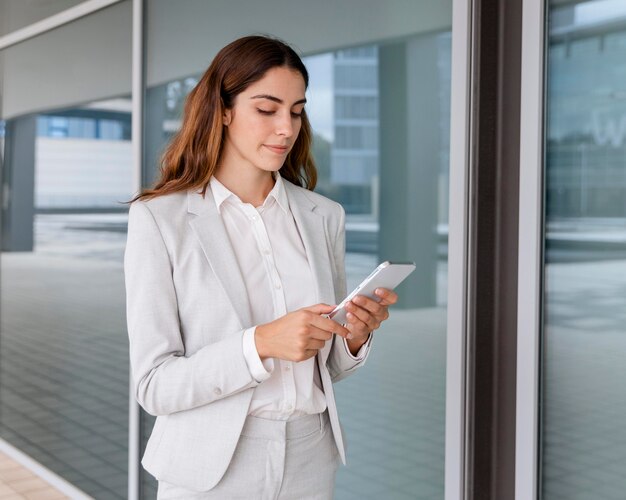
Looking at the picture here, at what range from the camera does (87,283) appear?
366 cm

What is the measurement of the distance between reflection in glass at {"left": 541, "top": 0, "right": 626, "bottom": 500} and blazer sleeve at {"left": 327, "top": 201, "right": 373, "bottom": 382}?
565mm

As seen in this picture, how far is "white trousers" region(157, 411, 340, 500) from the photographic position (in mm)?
1567

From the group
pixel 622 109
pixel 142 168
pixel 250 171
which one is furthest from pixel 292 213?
pixel 142 168

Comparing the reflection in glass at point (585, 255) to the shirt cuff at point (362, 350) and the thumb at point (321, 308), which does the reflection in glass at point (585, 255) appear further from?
the thumb at point (321, 308)

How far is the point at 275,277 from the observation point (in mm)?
1631

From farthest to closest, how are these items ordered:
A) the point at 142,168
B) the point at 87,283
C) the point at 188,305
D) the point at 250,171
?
the point at 87,283
the point at 142,168
the point at 250,171
the point at 188,305

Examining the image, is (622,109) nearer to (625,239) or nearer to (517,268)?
(625,239)

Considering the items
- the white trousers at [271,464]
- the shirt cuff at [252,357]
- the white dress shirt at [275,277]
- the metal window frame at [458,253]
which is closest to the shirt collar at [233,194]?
the white dress shirt at [275,277]

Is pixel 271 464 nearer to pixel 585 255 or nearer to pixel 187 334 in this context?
pixel 187 334

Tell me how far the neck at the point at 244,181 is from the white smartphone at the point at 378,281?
13.4 inches

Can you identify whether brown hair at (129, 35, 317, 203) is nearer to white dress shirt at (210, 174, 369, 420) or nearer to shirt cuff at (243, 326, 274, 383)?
white dress shirt at (210, 174, 369, 420)

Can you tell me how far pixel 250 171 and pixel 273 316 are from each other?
11.5 inches

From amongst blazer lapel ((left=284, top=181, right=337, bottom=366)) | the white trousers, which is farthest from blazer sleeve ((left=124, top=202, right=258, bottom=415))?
blazer lapel ((left=284, top=181, right=337, bottom=366))

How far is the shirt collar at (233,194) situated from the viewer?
5.44 ft
